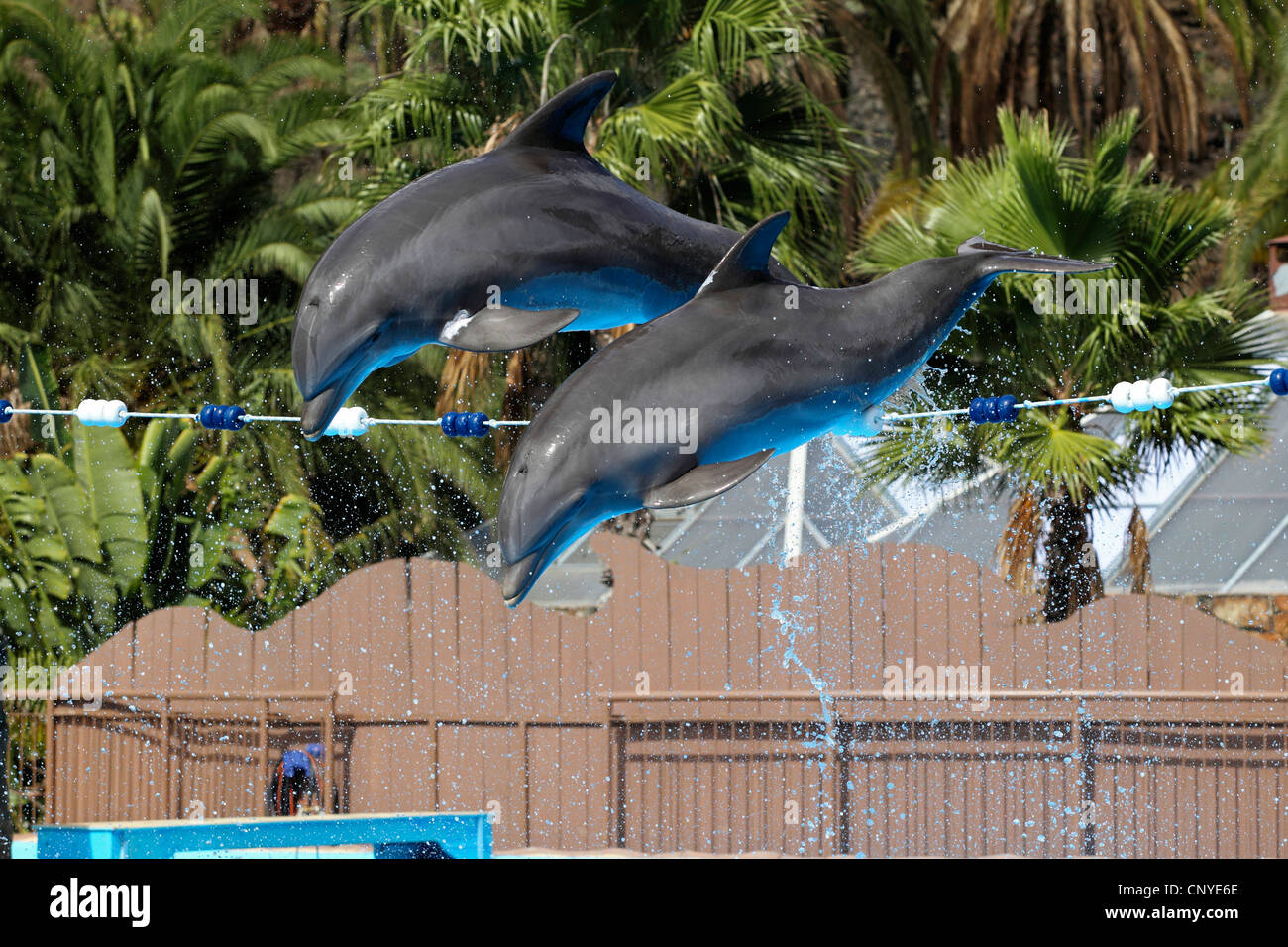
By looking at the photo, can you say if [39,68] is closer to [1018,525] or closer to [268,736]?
[268,736]

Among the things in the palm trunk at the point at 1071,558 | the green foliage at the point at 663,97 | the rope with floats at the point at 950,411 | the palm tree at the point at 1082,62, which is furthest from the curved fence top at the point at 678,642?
the palm tree at the point at 1082,62

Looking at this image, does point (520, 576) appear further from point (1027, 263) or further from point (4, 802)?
point (4, 802)

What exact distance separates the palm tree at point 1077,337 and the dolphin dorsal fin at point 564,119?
26.8 ft

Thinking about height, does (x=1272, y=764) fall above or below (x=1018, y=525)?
below

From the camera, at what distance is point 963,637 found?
1042 cm

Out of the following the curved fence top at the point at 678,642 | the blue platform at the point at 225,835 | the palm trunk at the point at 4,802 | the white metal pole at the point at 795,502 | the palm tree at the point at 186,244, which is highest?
the palm tree at the point at 186,244

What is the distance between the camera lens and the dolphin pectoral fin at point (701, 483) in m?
3.30

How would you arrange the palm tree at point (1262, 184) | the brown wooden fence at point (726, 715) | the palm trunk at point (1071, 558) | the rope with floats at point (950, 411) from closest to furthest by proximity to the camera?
the rope with floats at point (950, 411) < the brown wooden fence at point (726, 715) < the palm trunk at point (1071, 558) < the palm tree at point (1262, 184)

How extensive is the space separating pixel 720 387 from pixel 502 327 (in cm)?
51

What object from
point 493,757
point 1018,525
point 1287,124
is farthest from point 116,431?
point 1287,124

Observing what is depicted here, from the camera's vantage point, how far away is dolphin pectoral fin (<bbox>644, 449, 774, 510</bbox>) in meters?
3.30

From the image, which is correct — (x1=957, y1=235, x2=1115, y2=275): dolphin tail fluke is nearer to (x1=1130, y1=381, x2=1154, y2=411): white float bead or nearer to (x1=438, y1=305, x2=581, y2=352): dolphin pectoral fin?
(x1=438, y1=305, x2=581, y2=352): dolphin pectoral fin

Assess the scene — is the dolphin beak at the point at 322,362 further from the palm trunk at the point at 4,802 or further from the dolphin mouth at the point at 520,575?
the palm trunk at the point at 4,802

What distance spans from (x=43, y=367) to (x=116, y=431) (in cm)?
165
